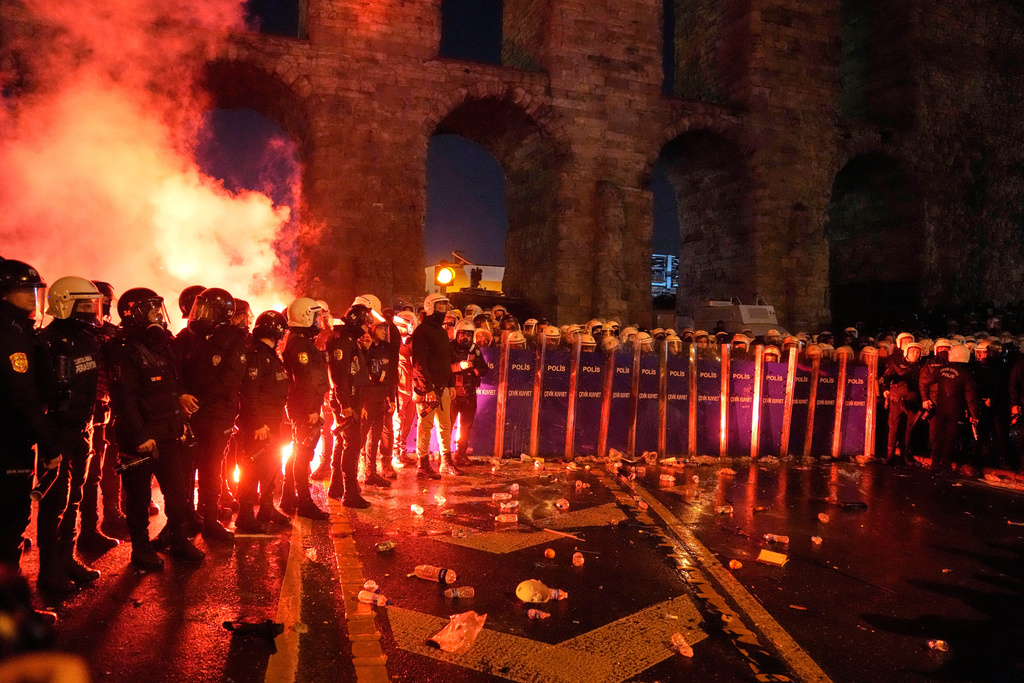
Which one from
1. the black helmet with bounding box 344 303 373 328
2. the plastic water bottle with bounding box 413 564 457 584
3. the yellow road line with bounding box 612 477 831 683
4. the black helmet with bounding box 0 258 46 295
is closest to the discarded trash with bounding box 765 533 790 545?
the yellow road line with bounding box 612 477 831 683

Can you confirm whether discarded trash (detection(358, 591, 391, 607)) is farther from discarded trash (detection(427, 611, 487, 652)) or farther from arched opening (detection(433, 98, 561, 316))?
arched opening (detection(433, 98, 561, 316))

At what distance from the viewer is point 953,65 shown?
2234cm

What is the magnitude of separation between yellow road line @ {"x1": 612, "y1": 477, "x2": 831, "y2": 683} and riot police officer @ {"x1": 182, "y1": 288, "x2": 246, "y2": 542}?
155 inches

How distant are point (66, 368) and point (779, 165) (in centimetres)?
1947

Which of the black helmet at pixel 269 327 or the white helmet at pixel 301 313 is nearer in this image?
the black helmet at pixel 269 327

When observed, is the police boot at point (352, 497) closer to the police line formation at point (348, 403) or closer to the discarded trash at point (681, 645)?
the police line formation at point (348, 403)

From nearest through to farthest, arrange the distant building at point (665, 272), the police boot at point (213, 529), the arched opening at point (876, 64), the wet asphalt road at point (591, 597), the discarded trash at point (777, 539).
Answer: the wet asphalt road at point (591, 597) < the police boot at point (213, 529) < the discarded trash at point (777, 539) < the arched opening at point (876, 64) < the distant building at point (665, 272)

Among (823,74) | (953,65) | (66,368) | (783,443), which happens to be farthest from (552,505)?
(953,65)

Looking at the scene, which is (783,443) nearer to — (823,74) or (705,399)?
(705,399)

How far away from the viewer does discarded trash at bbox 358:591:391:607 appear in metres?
4.27

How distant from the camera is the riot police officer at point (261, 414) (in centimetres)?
562

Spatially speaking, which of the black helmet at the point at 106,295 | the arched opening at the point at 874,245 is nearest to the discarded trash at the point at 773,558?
the black helmet at the point at 106,295

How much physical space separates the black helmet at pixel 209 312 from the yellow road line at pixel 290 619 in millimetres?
1861

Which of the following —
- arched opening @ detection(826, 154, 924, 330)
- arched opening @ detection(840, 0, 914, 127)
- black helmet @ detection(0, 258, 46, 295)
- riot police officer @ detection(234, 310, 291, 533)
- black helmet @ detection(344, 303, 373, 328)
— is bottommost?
riot police officer @ detection(234, 310, 291, 533)
